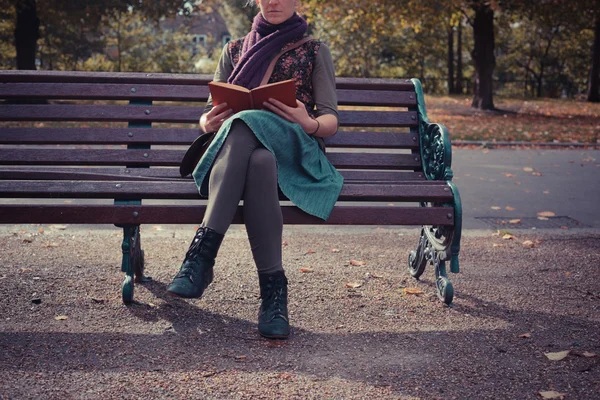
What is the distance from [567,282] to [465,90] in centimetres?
3413

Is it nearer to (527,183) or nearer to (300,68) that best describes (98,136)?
(300,68)

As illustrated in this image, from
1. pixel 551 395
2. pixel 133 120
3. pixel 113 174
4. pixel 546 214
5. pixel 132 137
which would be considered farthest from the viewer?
pixel 546 214

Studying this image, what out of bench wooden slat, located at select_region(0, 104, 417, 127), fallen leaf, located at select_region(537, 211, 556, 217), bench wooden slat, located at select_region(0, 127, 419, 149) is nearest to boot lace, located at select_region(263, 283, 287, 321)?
bench wooden slat, located at select_region(0, 127, 419, 149)

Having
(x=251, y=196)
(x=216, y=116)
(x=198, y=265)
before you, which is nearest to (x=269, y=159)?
(x=251, y=196)

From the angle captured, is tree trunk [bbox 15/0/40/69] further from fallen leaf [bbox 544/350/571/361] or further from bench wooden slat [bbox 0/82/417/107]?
fallen leaf [bbox 544/350/571/361]

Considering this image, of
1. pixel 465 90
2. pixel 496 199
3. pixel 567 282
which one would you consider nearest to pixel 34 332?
pixel 567 282

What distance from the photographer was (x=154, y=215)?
141 inches

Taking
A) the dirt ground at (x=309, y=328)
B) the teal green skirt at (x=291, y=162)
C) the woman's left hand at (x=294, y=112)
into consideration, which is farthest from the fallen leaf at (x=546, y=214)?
the woman's left hand at (x=294, y=112)

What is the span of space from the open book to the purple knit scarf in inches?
10.3

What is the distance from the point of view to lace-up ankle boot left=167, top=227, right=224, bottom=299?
10.5 ft

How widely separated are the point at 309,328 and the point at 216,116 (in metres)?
1.15

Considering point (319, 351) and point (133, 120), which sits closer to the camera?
point (319, 351)

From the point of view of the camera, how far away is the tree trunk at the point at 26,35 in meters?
20.6

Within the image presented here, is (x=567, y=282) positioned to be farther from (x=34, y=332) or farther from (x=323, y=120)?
(x=34, y=332)
